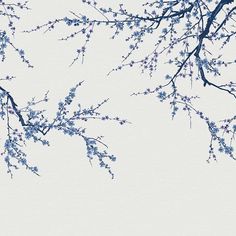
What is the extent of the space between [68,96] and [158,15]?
1.17 m

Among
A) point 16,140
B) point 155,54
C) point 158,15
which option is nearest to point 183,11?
point 158,15

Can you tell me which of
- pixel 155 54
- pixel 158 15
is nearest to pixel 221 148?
pixel 155 54

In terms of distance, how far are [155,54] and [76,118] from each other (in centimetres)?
103

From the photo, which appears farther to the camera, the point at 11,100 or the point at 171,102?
the point at 171,102

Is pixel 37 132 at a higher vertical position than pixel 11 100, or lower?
lower

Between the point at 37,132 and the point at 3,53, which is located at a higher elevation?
the point at 3,53

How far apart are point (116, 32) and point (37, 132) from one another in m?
1.20

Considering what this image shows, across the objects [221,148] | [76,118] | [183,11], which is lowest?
[221,148]

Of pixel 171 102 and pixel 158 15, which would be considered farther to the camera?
pixel 171 102

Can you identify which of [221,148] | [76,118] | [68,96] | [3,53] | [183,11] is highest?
[183,11]

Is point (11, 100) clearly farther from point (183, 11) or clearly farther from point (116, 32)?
point (183, 11)

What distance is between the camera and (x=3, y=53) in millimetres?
3631

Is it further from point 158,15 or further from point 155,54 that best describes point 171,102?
point 158,15

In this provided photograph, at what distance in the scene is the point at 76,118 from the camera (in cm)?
364
